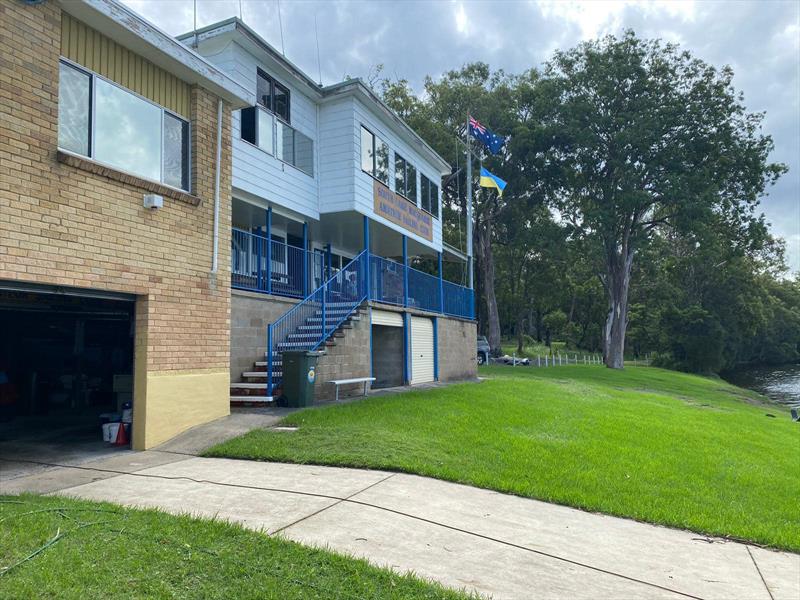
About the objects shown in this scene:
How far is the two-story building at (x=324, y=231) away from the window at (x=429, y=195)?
263 mm

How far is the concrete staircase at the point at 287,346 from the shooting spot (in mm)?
10992

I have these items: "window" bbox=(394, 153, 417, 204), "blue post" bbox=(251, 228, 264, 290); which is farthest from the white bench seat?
"window" bbox=(394, 153, 417, 204)

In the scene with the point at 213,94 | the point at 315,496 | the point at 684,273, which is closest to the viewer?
the point at 315,496

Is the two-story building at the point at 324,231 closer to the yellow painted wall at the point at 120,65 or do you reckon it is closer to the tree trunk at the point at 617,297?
the yellow painted wall at the point at 120,65

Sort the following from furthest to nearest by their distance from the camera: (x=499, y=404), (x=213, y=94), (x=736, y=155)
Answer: (x=736, y=155) → (x=499, y=404) → (x=213, y=94)

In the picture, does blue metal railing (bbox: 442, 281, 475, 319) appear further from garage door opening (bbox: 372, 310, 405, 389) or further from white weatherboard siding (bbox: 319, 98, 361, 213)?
white weatherboard siding (bbox: 319, 98, 361, 213)

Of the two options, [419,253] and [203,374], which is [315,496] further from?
[419,253]

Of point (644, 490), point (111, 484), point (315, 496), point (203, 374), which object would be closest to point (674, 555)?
point (644, 490)

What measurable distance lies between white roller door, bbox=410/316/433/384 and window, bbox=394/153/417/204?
4.17 m

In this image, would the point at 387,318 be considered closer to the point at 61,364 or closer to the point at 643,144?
the point at 61,364

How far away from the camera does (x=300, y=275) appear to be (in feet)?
49.4

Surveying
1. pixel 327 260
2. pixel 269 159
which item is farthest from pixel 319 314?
pixel 327 260

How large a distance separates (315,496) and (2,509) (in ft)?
8.43

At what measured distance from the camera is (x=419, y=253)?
74.5 feet
